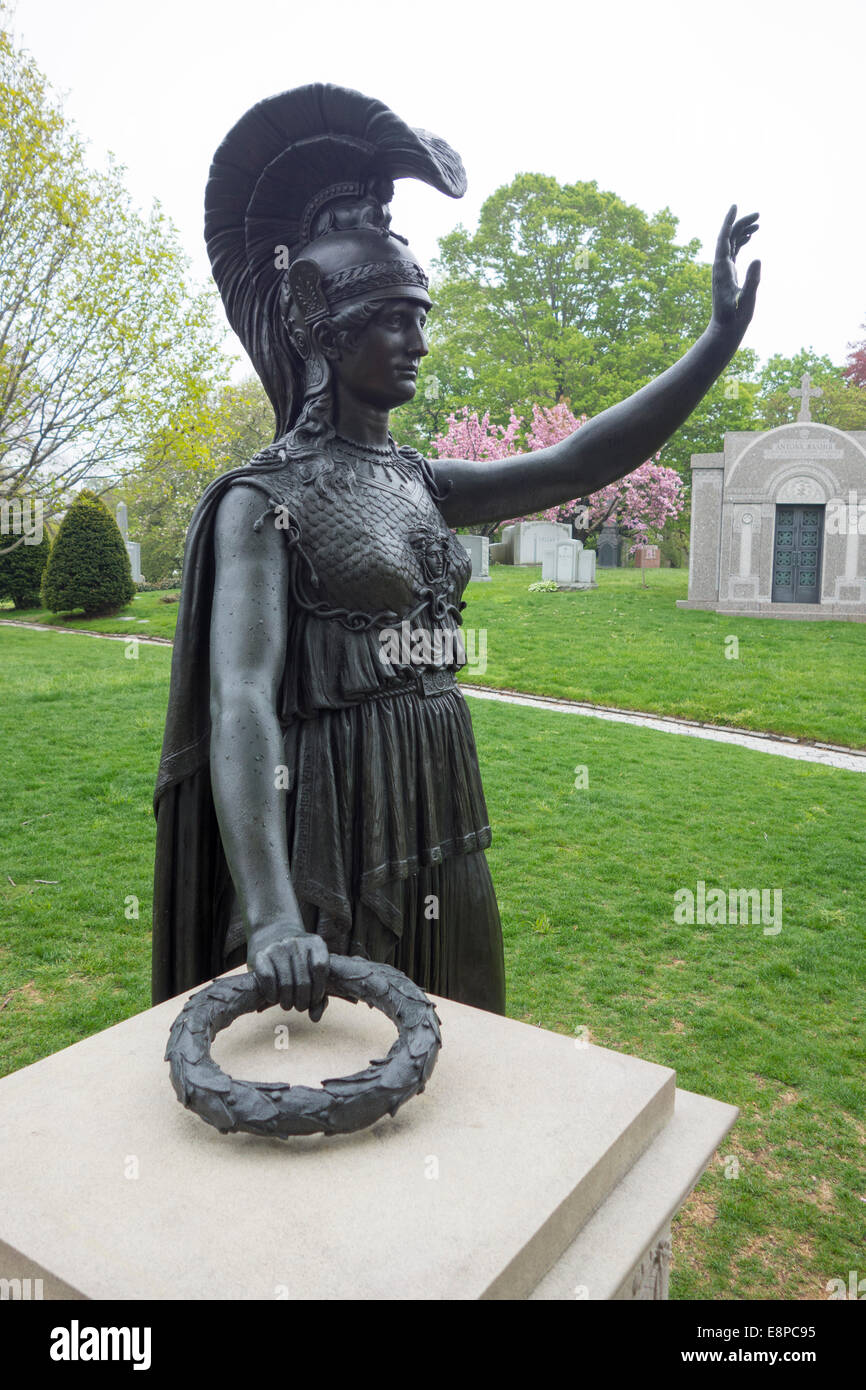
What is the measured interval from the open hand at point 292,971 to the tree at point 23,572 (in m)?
21.9

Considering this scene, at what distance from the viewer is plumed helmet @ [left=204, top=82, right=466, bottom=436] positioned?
7.55 feet

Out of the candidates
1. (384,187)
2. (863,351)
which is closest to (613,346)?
(863,351)

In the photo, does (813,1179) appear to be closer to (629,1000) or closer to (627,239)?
(629,1000)

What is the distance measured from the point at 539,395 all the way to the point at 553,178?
6.92 metres

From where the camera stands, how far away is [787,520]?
18125mm

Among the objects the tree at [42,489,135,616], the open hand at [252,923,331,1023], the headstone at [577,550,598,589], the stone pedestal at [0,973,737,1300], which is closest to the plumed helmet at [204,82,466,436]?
the open hand at [252,923,331,1023]

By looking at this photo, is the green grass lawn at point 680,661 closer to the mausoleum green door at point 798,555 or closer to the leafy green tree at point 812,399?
the mausoleum green door at point 798,555

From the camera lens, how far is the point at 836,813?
28.3ft

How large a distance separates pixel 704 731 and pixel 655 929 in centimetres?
543

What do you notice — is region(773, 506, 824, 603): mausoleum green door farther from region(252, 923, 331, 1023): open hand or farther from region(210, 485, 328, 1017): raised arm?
region(252, 923, 331, 1023): open hand

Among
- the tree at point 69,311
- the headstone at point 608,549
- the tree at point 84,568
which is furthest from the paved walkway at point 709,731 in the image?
the headstone at point 608,549

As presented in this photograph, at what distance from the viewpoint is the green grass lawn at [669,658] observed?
12070 millimetres

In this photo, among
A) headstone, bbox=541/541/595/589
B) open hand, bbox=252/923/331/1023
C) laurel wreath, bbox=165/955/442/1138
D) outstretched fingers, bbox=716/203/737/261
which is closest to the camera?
Answer: laurel wreath, bbox=165/955/442/1138

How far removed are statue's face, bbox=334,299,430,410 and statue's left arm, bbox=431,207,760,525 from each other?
1.29 ft
